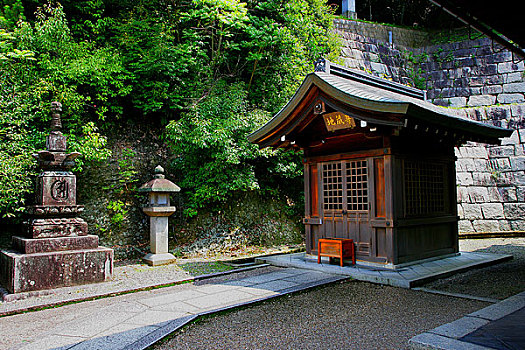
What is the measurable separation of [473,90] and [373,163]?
14164 millimetres

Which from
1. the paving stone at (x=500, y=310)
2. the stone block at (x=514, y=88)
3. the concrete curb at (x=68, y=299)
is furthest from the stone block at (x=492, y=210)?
the concrete curb at (x=68, y=299)

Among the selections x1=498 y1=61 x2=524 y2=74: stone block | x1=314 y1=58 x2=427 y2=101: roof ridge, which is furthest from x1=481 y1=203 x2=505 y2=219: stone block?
x1=498 y1=61 x2=524 y2=74: stone block

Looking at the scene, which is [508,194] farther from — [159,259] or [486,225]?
[159,259]

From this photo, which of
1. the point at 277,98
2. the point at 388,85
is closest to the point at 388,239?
the point at 388,85

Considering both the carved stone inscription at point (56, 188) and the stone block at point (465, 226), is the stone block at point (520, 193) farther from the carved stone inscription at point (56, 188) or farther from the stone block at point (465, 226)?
the carved stone inscription at point (56, 188)

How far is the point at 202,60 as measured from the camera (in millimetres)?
12867

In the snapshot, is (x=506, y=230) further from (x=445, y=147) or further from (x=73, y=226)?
(x=73, y=226)

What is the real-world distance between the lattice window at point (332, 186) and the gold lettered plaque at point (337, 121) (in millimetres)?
913

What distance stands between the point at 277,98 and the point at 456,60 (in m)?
12.5

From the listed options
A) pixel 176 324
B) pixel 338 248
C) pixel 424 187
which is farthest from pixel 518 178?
pixel 176 324

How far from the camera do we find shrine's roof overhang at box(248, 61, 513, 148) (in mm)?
6566

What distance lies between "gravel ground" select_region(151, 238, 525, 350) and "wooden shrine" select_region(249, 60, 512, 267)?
1357mm

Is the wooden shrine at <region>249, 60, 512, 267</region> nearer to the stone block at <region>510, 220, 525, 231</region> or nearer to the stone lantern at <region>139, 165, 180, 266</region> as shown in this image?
the stone lantern at <region>139, 165, 180, 266</region>

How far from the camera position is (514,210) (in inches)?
564
